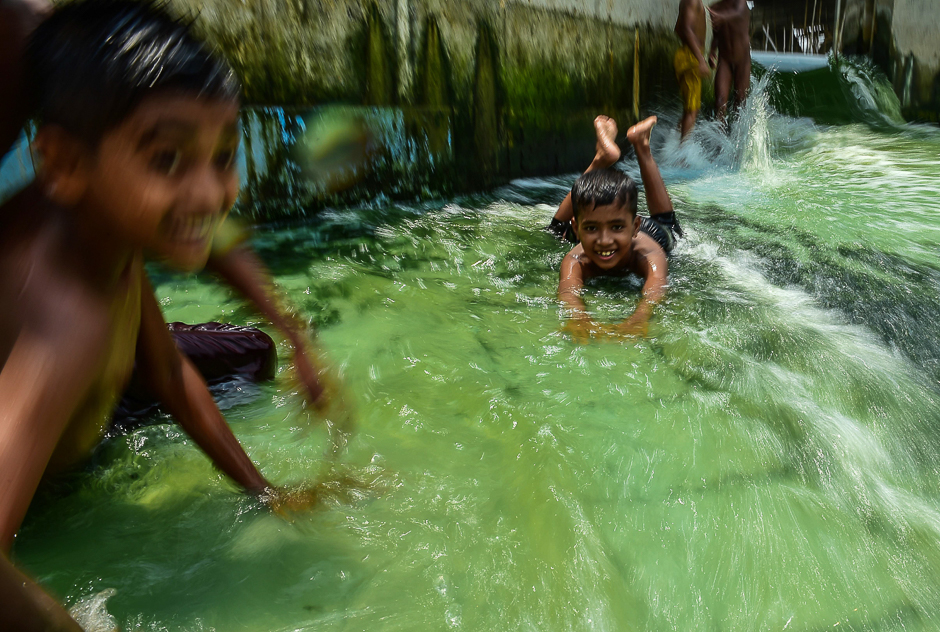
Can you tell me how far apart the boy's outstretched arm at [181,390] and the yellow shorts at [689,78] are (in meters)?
8.31

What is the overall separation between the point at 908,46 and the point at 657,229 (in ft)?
30.7

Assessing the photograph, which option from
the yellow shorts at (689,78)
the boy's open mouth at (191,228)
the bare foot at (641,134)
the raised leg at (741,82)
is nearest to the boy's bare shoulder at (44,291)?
the boy's open mouth at (191,228)

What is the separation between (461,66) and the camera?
6.08 m

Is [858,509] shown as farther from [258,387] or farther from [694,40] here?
[694,40]

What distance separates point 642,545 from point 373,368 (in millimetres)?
1288

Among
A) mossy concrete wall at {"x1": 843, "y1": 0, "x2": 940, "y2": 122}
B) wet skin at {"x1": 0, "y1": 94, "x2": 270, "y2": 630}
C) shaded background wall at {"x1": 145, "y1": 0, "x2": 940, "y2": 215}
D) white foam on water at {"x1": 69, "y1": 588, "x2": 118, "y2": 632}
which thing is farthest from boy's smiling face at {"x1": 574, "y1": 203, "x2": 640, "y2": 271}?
mossy concrete wall at {"x1": 843, "y1": 0, "x2": 940, "y2": 122}

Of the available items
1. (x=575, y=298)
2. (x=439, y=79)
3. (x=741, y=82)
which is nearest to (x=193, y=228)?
(x=575, y=298)

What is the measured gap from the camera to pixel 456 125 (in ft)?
19.8

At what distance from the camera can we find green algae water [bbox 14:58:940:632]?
5.03 feet

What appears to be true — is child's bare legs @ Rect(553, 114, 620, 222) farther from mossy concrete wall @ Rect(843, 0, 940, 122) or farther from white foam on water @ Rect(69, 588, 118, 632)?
mossy concrete wall @ Rect(843, 0, 940, 122)

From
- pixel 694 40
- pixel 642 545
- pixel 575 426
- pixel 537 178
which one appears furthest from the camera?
pixel 694 40

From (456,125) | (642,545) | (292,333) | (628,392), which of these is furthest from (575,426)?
(456,125)

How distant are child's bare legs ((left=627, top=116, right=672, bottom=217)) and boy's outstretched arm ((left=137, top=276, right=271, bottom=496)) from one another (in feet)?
11.7

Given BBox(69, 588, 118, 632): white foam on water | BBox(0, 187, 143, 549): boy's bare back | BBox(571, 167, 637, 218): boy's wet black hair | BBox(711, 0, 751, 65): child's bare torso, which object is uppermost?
BBox(711, 0, 751, 65): child's bare torso
